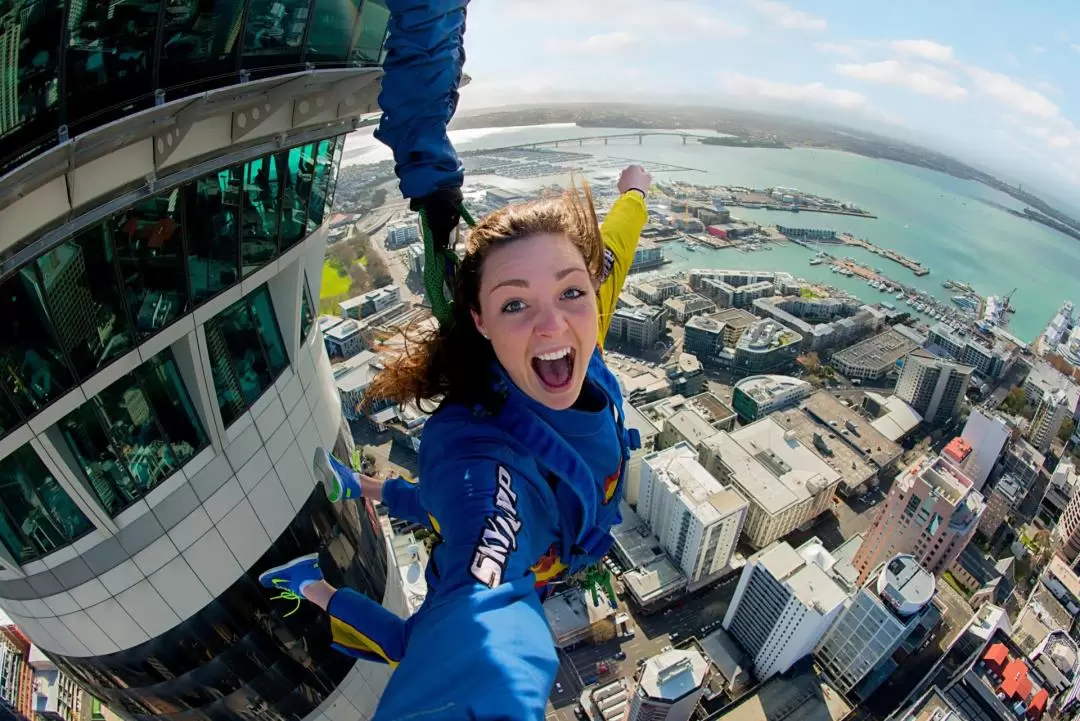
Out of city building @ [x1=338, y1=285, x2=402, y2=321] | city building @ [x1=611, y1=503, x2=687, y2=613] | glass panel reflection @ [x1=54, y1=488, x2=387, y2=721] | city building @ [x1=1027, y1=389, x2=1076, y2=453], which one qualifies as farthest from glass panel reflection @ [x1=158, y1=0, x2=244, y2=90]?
city building @ [x1=1027, y1=389, x2=1076, y2=453]

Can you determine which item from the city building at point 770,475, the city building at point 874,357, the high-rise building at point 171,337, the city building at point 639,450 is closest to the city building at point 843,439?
the city building at point 770,475

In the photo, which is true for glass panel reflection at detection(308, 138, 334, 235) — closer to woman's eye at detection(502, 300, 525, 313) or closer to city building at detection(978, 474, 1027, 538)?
woman's eye at detection(502, 300, 525, 313)

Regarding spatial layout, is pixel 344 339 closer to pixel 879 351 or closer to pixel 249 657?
pixel 249 657

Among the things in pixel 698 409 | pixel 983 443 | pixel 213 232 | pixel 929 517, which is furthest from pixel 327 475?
pixel 983 443

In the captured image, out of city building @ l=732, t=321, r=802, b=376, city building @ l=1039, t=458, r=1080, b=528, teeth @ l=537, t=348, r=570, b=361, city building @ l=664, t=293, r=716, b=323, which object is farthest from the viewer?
city building @ l=664, t=293, r=716, b=323

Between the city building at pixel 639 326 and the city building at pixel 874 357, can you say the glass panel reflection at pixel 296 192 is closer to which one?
the city building at pixel 639 326

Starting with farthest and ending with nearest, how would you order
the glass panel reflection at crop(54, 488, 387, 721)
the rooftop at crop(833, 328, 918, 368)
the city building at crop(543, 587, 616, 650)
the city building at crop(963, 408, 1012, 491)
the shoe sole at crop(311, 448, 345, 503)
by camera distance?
the rooftop at crop(833, 328, 918, 368)
the city building at crop(963, 408, 1012, 491)
the city building at crop(543, 587, 616, 650)
the shoe sole at crop(311, 448, 345, 503)
the glass panel reflection at crop(54, 488, 387, 721)

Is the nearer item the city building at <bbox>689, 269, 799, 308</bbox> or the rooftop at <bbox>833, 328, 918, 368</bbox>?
the rooftop at <bbox>833, 328, 918, 368</bbox>
